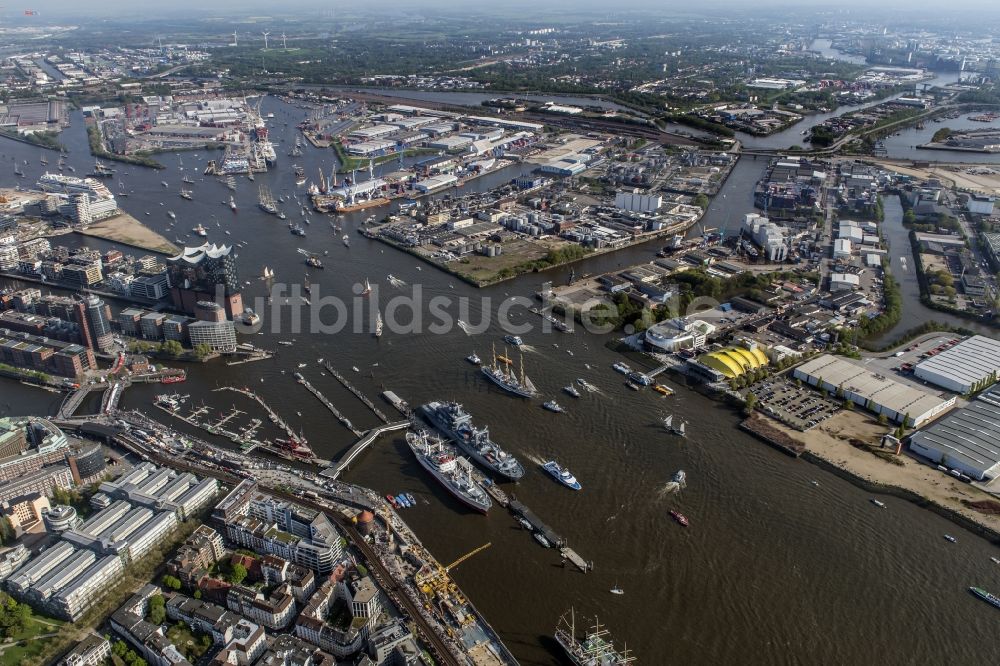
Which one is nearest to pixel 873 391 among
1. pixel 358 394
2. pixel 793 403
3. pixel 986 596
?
pixel 793 403

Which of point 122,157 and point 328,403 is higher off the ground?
point 122,157

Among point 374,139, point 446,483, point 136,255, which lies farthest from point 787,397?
point 374,139

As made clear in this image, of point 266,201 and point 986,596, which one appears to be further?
point 266,201

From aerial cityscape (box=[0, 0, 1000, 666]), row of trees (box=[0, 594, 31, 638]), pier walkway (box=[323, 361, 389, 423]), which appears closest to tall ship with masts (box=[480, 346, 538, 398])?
aerial cityscape (box=[0, 0, 1000, 666])

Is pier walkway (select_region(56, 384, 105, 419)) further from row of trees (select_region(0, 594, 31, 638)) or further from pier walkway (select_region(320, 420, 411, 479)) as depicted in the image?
pier walkway (select_region(320, 420, 411, 479))

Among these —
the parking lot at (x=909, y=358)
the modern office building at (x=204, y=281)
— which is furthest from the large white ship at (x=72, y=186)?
the parking lot at (x=909, y=358)

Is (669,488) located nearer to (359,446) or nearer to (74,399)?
(359,446)

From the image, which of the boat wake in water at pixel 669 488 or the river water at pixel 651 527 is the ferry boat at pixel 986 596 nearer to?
the river water at pixel 651 527
